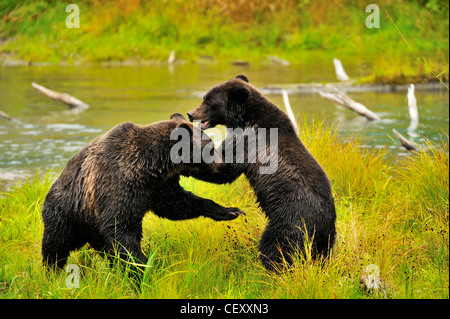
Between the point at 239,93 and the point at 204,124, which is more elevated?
the point at 239,93

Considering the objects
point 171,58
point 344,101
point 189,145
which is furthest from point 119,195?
point 171,58

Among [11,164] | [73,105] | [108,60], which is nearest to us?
[11,164]

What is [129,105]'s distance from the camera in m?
15.9

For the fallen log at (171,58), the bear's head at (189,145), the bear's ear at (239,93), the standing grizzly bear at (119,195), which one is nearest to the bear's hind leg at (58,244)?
the standing grizzly bear at (119,195)

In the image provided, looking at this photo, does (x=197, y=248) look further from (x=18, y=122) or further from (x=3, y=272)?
(x=18, y=122)

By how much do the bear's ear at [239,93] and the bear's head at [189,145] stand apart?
44 cm

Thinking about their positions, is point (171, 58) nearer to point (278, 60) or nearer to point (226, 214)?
point (278, 60)

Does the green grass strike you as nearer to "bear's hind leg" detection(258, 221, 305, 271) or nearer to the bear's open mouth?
"bear's hind leg" detection(258, 221, 305, 271)

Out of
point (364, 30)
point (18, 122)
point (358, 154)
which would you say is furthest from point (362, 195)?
point (364, 30)

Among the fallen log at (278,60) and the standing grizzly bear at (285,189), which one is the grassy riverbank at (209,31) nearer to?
the fallen log at (278,60)

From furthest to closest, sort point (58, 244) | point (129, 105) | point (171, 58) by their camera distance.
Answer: point (171, 58)
point (129, 105)
point (58, 244)

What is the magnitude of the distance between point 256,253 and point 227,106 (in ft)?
4.15

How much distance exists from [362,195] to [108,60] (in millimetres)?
21975
